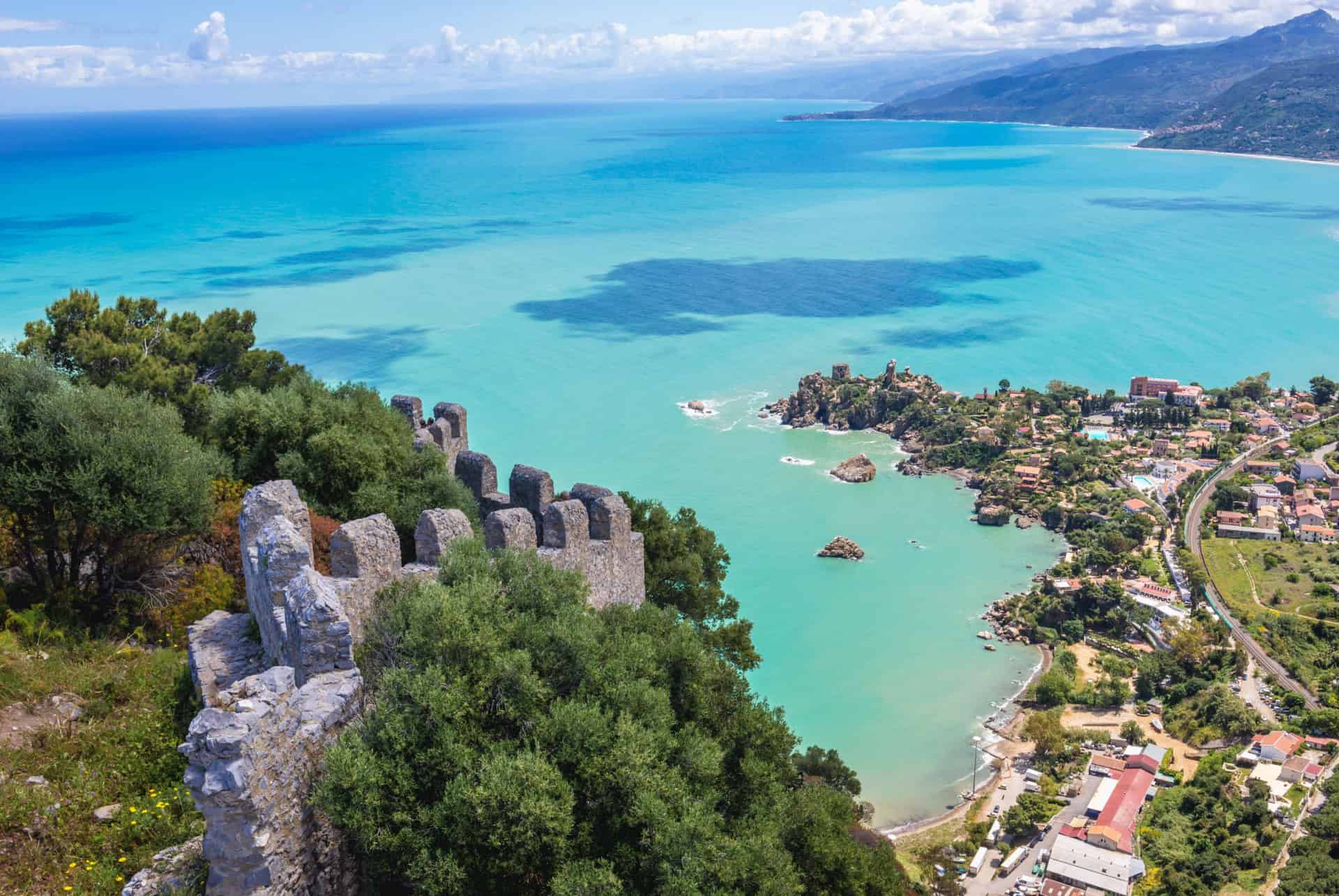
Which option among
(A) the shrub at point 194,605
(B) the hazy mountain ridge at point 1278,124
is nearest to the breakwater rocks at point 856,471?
(A) the shrub at point 194,605

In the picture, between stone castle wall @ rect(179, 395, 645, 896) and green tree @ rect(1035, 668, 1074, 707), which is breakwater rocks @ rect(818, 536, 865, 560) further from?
stone castle wall @ rect(179, 395, 645, 896)

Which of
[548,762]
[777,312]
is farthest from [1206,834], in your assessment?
[777,312]

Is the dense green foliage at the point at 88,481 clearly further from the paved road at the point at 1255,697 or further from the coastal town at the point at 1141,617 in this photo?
the paved road at the point at 1255,697

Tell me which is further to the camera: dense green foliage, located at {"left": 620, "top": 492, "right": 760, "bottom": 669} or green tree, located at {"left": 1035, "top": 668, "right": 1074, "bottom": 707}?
green tree, located at {"left": 1035, "top": 668, "right": 1074, "bottom": 707}

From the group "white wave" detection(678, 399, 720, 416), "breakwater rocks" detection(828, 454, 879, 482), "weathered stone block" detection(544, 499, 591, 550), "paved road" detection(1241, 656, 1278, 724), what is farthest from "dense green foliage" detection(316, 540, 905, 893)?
"white wave" detection(678, 399, 720, 416)

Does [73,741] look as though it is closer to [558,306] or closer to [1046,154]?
[558,306]

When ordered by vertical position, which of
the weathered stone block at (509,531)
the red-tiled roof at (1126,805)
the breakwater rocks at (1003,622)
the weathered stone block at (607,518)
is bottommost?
the red-tiled roof at (1126,805)
